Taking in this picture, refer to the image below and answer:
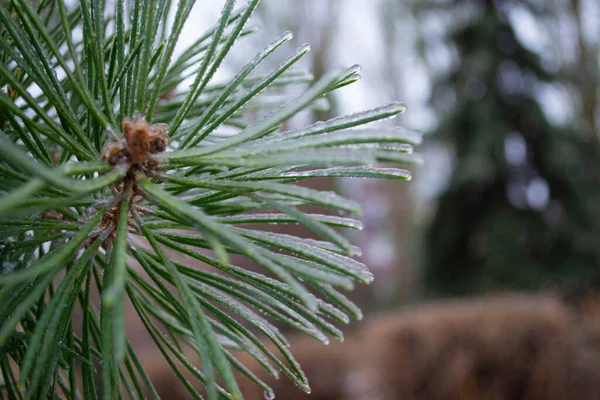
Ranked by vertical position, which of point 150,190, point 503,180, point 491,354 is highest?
point 503,180

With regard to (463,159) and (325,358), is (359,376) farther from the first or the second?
(463,159)

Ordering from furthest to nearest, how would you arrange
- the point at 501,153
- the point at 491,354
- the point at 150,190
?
the point at 501,153
the point at 491,354
the point at 150,190

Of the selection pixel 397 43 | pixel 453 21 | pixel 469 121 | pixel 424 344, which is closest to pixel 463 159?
pixel 469 121

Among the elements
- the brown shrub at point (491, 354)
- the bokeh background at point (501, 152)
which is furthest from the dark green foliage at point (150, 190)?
the bokeh background at point (501, 152)

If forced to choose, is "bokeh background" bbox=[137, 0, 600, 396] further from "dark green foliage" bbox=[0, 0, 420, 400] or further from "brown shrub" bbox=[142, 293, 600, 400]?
"dark green foliage" bbox=[0, 0, 420, 400]

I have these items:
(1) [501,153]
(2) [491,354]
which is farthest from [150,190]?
(1) [501,153]

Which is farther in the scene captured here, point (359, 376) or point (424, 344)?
point (359, 376)

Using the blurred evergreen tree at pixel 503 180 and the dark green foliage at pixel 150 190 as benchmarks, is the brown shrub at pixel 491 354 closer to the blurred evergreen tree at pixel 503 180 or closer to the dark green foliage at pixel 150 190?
the blurred evergreen tree at pixel 503 180

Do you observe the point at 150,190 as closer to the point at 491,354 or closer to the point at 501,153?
the point at 491,354
